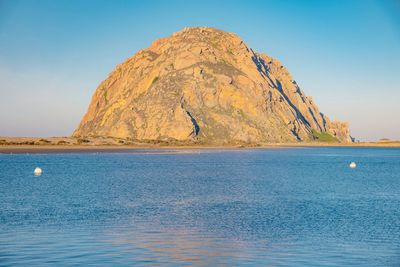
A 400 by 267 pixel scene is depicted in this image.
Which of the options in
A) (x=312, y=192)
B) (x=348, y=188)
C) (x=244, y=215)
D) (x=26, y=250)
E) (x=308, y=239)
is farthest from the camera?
(x=348, y=188)

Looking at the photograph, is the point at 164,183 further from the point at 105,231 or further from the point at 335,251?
the point at 335,251

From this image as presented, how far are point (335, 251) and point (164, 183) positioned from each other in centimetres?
4947

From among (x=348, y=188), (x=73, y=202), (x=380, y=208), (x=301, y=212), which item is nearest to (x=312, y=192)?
(x=348, y=188)

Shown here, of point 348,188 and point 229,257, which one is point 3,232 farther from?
point 348,188

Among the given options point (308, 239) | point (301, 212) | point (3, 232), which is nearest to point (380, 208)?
point (301, 212)

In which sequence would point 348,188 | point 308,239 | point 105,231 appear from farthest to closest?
point 348,188 → point 105,231 → point 308,239

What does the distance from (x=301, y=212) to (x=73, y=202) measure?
2173 cm

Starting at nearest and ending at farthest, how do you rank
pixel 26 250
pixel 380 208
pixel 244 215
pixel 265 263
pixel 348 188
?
1. pixel 265 263
2. pixel 26 250
3. pixel 244 215
4. pixel 380 208
5. pixel 348 188

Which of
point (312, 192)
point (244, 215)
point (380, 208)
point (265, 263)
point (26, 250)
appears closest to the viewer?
point (265, 263)

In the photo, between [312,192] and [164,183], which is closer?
[312,192]

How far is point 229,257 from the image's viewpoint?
90.0ft

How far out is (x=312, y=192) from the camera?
6544 centimetres

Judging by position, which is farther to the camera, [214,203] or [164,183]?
[164,183]

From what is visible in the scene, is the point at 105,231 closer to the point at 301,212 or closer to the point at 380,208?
the point at 301,212
